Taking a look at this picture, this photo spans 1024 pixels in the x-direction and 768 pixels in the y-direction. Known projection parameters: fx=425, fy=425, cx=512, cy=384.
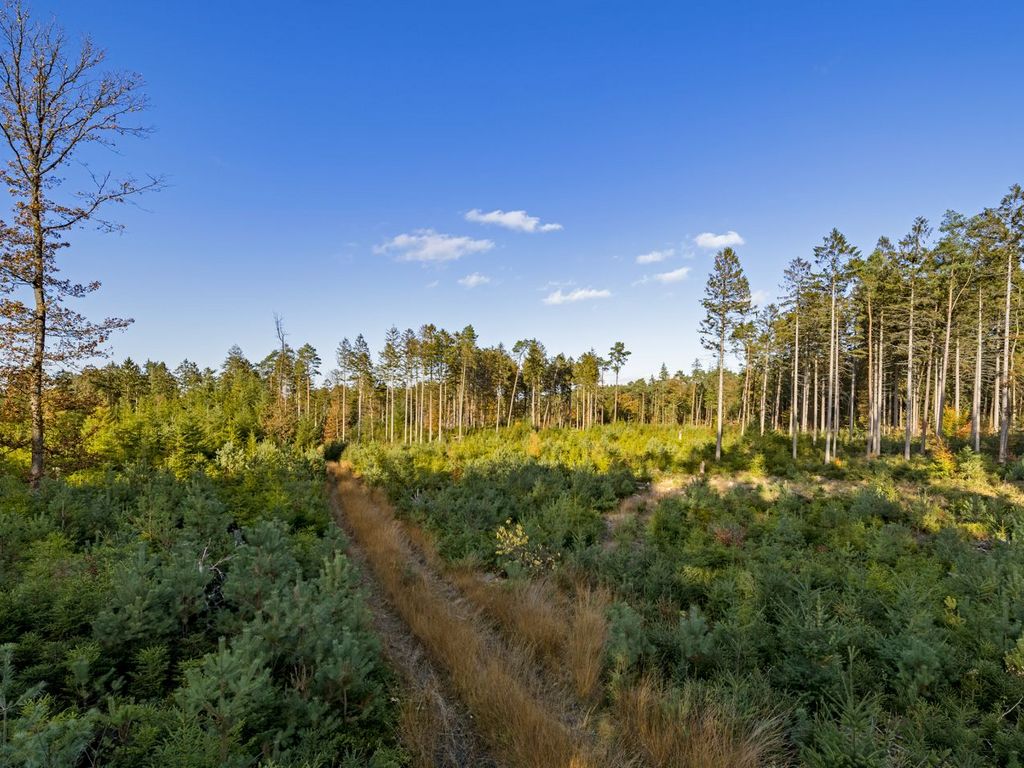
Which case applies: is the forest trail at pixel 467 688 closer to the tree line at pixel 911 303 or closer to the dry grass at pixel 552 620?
the dry grass at pixel 552 620

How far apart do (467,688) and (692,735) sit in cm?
271

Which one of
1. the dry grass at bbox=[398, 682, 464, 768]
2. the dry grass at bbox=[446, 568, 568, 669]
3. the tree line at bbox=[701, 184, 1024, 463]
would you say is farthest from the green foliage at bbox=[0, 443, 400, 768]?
the tree line at bbox=[701, 184, 1024, 463]

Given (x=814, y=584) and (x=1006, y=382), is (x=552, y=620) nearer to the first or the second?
(x=814, y=584)

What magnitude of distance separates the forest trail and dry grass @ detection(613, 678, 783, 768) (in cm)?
50

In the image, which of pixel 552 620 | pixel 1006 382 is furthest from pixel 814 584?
pixel 1006 382

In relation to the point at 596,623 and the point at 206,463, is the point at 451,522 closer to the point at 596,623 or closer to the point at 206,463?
the point at 596,623

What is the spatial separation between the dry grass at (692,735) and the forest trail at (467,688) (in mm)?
499

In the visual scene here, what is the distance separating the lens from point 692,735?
4504mm

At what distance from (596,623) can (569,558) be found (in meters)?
4.26

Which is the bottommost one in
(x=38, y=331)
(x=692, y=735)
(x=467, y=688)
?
(x=467, y=688)

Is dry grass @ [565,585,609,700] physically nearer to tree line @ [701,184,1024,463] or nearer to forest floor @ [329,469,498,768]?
forest floor @ [329,469,498,768]

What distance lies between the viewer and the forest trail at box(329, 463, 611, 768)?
4.53 m

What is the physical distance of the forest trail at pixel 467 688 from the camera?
4527 mm

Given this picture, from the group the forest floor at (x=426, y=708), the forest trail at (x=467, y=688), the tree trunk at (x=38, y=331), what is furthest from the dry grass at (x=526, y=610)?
the tree trunk at (x=38, y=331)
